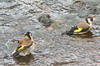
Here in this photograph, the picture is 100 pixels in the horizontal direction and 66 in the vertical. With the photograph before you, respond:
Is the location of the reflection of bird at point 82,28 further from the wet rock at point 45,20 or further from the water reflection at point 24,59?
the water reflection at point 24,59

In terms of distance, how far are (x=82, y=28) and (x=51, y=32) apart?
885 millimetres

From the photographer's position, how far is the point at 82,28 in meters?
8.48

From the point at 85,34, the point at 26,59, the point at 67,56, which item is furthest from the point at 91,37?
the point at 26,59

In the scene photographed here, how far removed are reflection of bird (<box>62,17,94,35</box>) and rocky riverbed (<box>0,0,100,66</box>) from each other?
0.49 feet

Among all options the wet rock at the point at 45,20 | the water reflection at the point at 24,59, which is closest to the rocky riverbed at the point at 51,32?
the water reflection at the point at 24,59

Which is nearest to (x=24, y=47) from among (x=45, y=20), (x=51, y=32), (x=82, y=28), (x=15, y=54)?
(x=15, y=54)

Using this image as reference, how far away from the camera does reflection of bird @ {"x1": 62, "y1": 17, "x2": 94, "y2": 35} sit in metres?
8.27

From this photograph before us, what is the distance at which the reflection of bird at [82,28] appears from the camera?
8.27 meters

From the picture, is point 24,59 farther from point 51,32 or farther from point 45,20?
point 45,20

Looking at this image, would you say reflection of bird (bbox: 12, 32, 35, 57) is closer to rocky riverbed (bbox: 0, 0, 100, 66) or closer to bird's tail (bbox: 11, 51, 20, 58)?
bird's tail (bbox: 11, 51, 20, 58)

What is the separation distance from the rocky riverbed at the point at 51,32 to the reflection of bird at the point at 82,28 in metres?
0.15

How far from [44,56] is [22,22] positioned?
237cm

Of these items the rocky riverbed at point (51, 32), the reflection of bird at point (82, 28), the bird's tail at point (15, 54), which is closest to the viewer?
the bird's tail at point (15, 54)

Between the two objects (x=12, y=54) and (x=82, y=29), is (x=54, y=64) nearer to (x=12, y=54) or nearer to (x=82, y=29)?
(x=12, y=54)
